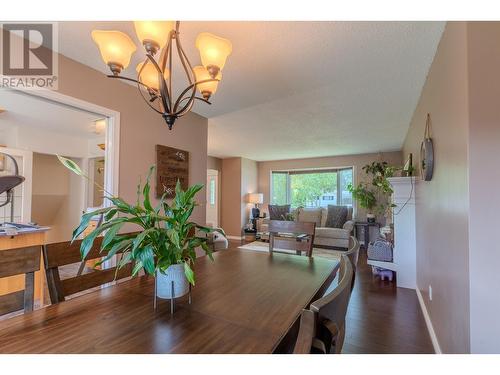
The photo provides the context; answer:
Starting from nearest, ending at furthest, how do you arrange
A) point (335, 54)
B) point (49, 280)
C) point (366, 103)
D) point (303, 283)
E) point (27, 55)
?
point (49, 280)
point (303, 283)
point (27, 55)
point (335, 54)
point (366, 103)

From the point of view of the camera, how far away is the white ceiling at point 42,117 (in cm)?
283

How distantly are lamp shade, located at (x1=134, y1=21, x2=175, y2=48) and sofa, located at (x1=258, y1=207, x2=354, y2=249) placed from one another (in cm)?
458

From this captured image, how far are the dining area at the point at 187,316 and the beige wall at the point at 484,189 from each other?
2.19 ft

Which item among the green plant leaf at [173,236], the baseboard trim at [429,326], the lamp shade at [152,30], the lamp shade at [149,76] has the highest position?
the lamp shade at [152,30]

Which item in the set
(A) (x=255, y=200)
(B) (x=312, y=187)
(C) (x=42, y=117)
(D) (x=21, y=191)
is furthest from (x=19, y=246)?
(B) (x=312, y=187)

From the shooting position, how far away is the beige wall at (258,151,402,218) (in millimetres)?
5773

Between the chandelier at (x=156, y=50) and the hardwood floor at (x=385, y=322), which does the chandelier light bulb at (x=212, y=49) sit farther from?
the hardwood floor at (x=385, y=322)

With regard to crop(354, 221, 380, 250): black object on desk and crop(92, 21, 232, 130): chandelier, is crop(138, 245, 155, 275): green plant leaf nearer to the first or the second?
crop(92, 21, 232, 130): chandelier

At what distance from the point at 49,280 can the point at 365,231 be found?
5.61 m

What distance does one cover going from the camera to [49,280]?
42.9 inches

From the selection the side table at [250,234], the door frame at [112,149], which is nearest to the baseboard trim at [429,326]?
the door frame at [112,149]

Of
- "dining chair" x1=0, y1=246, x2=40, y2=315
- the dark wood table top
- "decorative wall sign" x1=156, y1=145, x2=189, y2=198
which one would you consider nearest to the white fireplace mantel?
the dark wood table top
